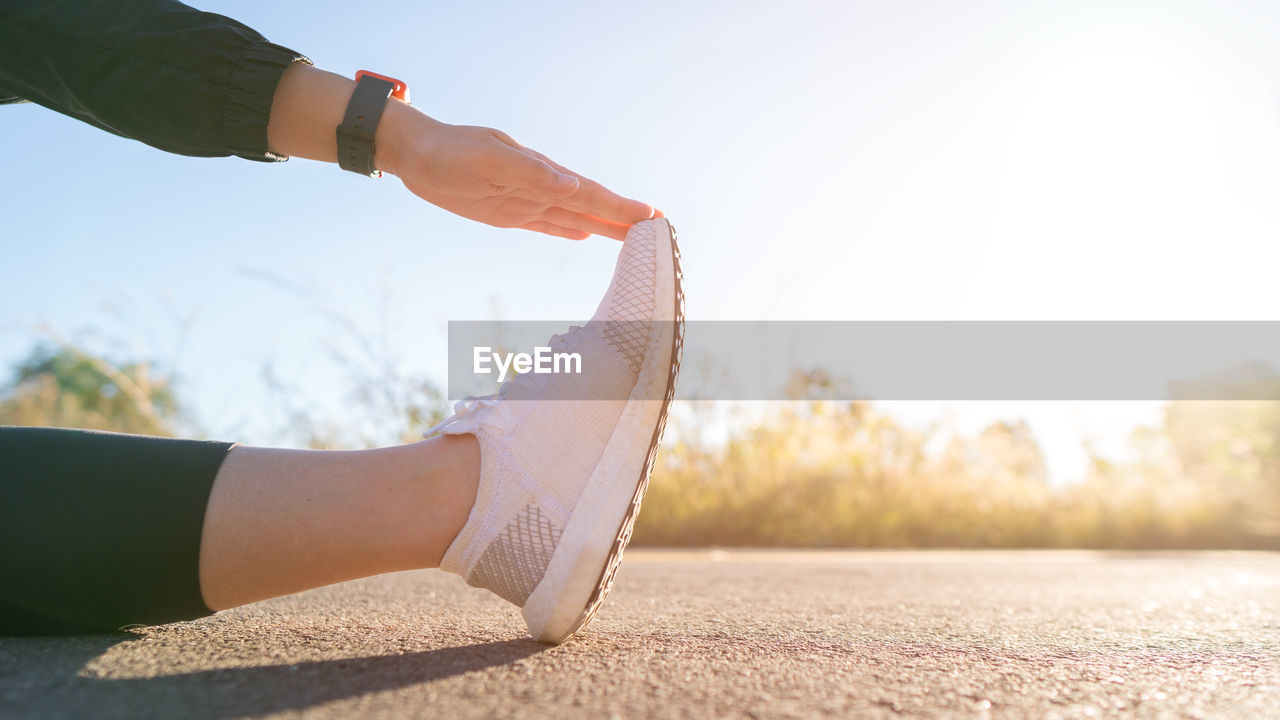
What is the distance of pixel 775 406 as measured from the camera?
5676 millimetres

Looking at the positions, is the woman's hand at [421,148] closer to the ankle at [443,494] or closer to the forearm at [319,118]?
the forearm at [319,118]

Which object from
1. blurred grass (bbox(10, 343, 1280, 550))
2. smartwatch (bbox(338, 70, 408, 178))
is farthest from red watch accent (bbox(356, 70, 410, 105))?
blurred grass (bbox(10, 343, 1280, 550))

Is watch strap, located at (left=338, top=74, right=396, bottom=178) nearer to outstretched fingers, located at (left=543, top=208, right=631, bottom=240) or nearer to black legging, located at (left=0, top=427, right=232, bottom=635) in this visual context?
outstretched fingers, located at (left=543, top=208, right=631, bottom=240)

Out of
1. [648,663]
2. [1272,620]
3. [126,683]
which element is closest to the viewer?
[126,683]

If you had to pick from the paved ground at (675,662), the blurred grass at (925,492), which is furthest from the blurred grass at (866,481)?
the paved ground at (675,662)

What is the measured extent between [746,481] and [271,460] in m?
4.28

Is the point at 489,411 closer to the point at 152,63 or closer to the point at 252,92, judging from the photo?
the point at 252,92

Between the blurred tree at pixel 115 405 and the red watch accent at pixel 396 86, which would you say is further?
the blurred tree at pixel 115 405

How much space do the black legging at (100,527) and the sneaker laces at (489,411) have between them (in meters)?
0.29

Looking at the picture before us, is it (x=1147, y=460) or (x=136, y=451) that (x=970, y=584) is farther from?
(x=1147, y=460)

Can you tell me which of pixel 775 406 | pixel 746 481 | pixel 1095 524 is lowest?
pixel 1095 524

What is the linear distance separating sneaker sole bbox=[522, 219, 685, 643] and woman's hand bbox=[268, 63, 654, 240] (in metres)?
0.30

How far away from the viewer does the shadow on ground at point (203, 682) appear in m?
0.70

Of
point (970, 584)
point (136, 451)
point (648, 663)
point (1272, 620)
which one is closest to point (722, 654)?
point (648, 663)
